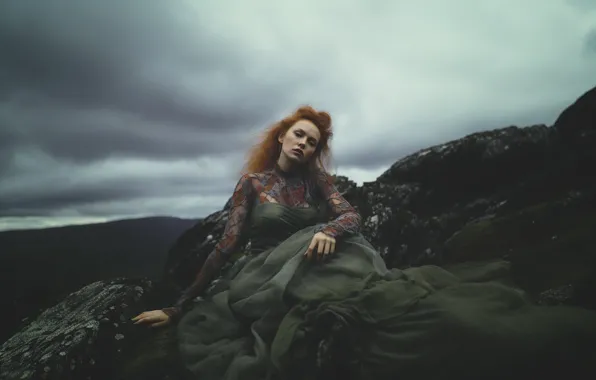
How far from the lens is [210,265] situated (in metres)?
2.95

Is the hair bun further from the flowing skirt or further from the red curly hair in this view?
the flowing skirt

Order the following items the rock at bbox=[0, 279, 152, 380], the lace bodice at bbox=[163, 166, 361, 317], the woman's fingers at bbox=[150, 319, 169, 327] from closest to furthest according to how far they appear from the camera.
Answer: the rock at bbox=[0, 279, 152, 380], the woman's fingers at bbox=[150, 319, 169, 327], the lace bodice at bbox=[163, 166, 361, 317]

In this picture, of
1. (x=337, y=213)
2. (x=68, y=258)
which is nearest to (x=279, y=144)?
(x=337, y=213)

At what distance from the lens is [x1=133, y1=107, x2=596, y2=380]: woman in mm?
1572

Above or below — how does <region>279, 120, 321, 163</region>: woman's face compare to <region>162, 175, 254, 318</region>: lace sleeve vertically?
above

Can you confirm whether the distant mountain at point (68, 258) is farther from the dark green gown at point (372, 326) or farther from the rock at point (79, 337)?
the dark green gown at point (372, 326)

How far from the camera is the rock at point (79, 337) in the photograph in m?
2.24

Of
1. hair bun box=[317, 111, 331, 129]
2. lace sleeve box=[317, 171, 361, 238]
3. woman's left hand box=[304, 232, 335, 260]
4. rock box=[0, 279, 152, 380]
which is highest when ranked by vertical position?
hair bun box=[317, 111, 331, 129]

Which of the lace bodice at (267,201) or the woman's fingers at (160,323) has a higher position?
the lace bodice at (267,201)

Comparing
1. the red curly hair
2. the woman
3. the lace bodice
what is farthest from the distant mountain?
the red curly hair

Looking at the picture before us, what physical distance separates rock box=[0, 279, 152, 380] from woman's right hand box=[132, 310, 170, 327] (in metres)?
0.08

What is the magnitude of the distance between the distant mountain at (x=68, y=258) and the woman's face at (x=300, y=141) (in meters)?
1.98

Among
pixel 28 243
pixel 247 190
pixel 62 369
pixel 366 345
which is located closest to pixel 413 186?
pixel 247 190

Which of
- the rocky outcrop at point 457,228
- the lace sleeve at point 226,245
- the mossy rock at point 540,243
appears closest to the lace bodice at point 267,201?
the lace sleeve at point 226,245
